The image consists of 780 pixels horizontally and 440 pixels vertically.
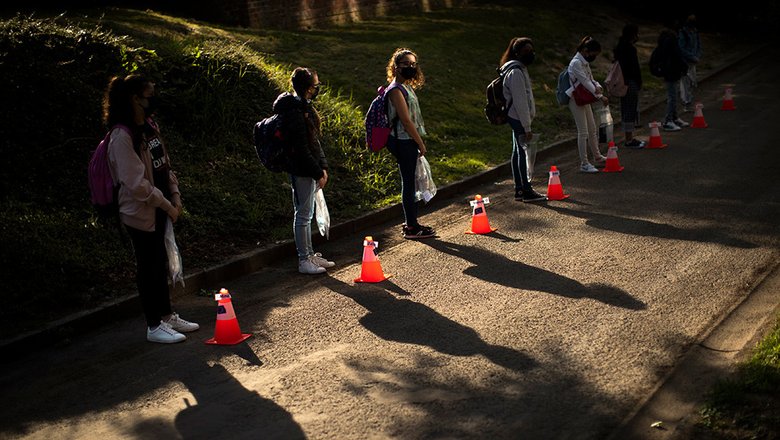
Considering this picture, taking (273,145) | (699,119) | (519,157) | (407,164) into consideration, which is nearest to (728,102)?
(699,119)

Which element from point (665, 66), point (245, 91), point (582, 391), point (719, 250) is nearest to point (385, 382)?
point (582, 391)

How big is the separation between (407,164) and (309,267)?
1694 mm

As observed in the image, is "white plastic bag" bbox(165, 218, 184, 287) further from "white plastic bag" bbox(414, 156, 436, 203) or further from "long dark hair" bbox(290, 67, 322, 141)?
"white plastic bag" bbox(414, 156, 436, 203)

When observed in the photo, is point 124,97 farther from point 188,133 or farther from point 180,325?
point 188,133

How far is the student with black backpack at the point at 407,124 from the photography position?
1027cm

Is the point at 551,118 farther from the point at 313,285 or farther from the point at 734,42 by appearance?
the point at 734,42

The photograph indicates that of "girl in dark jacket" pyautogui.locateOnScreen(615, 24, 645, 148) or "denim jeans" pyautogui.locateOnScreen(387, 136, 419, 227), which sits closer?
"denim jeans" pyautogui.locateOnScreen(387, 136, 419, 227)

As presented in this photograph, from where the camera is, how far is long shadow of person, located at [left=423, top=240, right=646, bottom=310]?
27.0 ft

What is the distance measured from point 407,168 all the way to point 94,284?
3.44 meters

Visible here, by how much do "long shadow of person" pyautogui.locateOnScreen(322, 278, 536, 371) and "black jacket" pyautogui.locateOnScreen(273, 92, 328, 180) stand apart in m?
1.14

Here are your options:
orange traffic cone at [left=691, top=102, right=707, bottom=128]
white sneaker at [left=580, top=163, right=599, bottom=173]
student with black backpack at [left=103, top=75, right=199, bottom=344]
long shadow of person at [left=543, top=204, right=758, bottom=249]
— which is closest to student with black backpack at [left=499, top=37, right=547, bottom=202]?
long shadow of person at [left=543, top=204, right=758, bottom=249]

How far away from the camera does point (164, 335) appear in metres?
7.82

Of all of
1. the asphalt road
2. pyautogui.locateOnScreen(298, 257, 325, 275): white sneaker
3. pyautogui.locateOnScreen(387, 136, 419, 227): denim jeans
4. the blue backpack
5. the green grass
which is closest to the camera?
the green grass

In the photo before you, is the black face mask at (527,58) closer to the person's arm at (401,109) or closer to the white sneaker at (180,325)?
the person's arm at (401,109)
